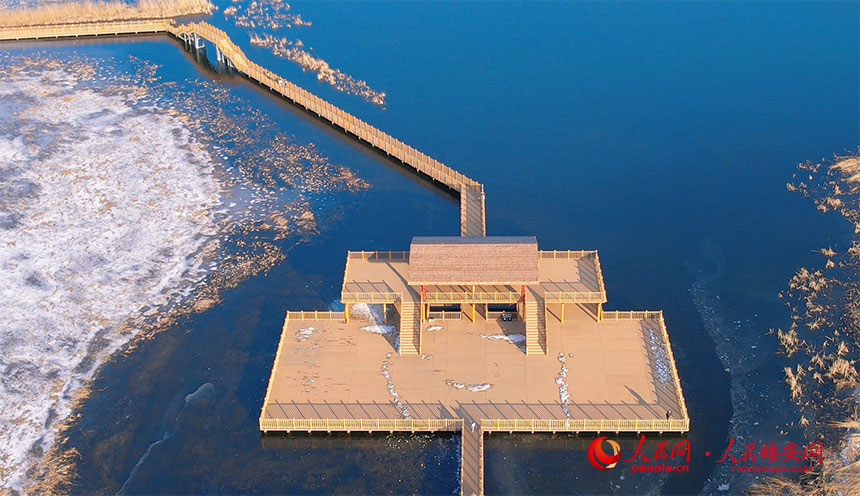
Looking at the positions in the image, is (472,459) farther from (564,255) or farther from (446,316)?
(564,255)

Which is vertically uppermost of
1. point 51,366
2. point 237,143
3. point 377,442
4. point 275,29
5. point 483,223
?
point 275,29

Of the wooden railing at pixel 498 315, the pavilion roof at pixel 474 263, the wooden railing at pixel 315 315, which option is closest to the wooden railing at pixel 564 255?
the pavilion roof at pixel 474 263

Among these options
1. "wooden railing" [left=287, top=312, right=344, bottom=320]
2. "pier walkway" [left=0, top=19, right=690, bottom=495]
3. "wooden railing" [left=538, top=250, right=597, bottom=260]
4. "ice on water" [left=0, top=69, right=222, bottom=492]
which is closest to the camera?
"pier walkway" [left=0, top=19, right=690, bottom=495]

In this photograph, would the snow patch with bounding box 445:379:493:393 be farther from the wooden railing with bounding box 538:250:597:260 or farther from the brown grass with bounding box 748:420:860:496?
the brown grass with bounding box 748:420:860:496

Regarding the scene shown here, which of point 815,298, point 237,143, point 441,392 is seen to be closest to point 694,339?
point 815,298

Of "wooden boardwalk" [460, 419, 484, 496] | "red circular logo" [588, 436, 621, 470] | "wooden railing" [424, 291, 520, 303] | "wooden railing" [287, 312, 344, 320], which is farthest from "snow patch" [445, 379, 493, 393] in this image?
"wooden railing" [287, 312, 344, 320]

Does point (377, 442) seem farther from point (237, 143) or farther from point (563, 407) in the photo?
point (237, 143)

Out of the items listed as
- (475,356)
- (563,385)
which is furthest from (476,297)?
(563,385)
